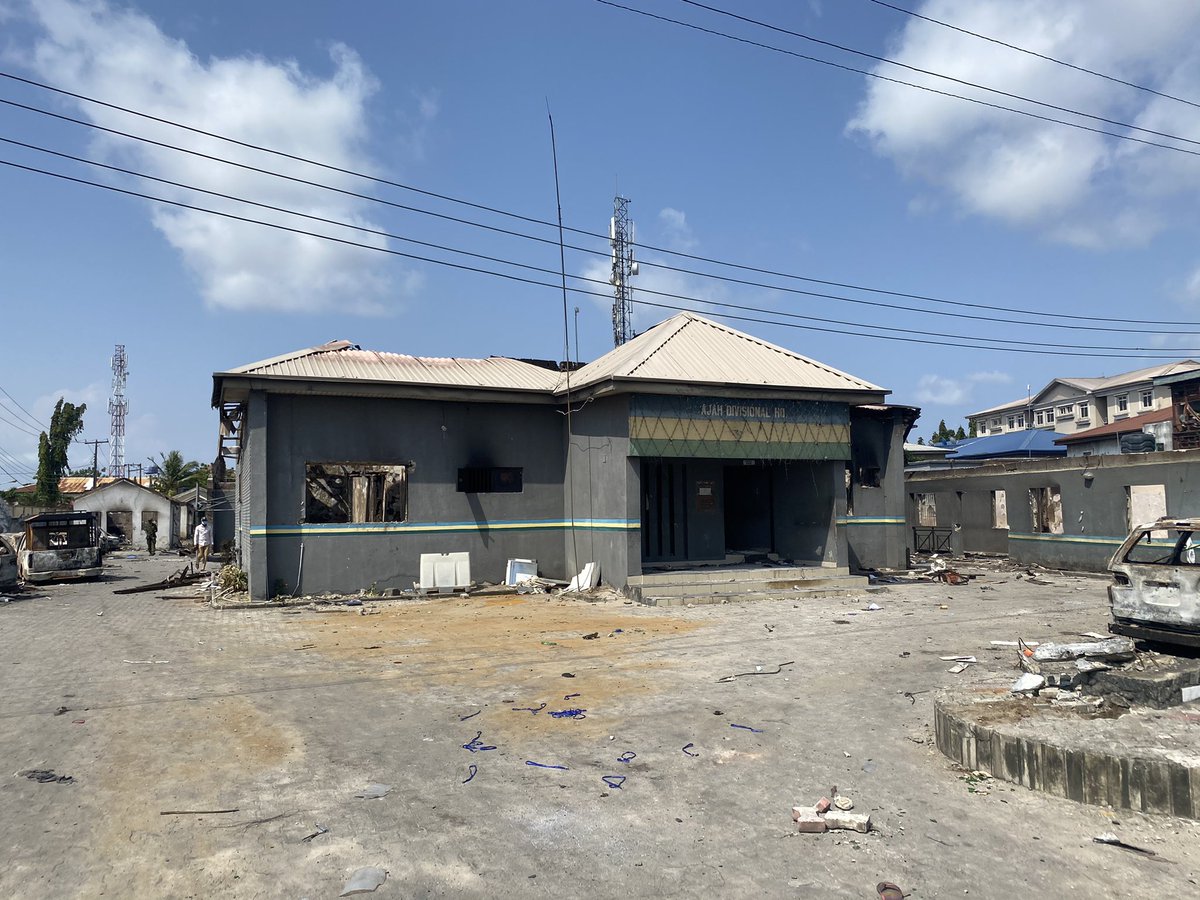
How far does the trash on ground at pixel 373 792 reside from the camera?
5.43 m

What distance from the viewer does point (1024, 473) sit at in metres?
23.3

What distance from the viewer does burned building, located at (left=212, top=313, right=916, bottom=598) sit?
17.2 m

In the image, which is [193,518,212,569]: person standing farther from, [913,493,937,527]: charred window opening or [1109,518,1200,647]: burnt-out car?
[913,493,937,527]: charred window opening

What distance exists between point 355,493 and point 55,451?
1699 inches

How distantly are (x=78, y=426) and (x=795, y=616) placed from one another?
53806 mm

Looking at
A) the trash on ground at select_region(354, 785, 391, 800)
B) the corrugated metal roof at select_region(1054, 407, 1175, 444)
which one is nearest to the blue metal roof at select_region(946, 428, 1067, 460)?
the corrugated metal roof at select_region(1054, 407, 1175, 444)

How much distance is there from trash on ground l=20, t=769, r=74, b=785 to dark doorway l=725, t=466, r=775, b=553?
58.9 ft

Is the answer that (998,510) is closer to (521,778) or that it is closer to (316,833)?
(521,778)

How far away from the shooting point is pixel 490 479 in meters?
19.1

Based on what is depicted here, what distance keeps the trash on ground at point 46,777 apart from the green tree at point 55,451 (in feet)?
173

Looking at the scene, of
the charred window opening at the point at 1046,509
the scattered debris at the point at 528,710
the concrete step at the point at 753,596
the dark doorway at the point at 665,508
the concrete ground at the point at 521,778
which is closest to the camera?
the concrete ground at the point at 521,778

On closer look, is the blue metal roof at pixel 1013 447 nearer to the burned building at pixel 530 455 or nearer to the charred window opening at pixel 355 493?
the burned building at pixel 530 455

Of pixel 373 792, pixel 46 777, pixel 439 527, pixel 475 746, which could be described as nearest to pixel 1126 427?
pixel 439 527

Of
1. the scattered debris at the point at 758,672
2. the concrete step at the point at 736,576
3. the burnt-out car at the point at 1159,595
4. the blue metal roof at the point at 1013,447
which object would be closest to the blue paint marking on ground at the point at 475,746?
the scattered debris at the point at 758,672
